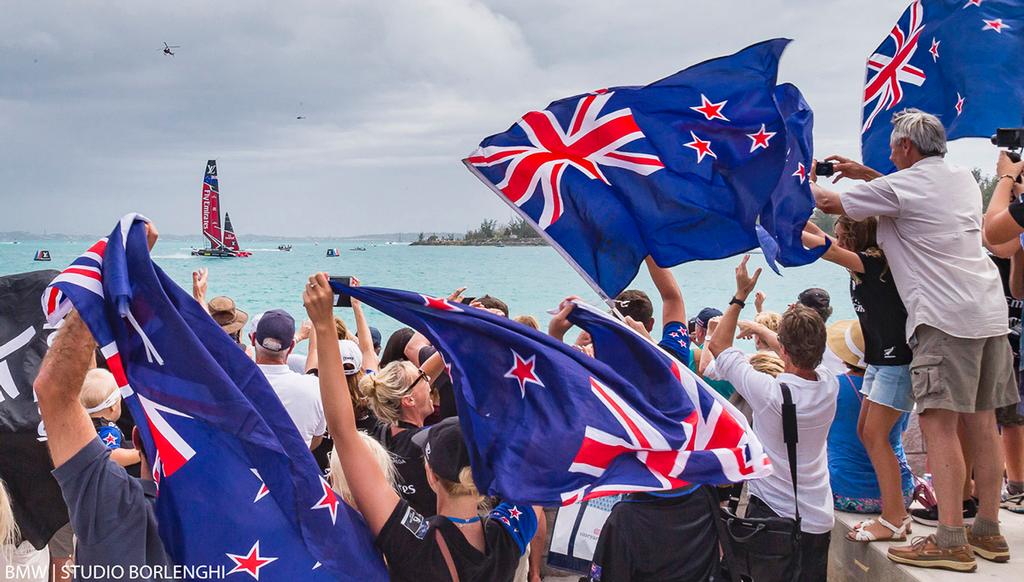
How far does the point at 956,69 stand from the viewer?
5.27m

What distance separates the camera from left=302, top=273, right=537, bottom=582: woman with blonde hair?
2.79 metres

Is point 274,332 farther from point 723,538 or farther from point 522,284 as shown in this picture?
point 522,284

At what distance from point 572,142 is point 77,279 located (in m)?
2.60

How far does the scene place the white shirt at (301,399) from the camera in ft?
14.4

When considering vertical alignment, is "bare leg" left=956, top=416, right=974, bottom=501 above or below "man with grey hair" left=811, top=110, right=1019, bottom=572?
below

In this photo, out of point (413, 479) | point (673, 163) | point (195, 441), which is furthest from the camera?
point (673, 163)

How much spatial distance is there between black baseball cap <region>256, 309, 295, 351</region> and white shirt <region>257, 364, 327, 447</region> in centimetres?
12

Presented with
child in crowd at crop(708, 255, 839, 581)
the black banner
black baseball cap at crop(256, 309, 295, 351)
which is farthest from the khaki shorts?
the black banner

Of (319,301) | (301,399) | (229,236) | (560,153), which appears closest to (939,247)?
(560,153)

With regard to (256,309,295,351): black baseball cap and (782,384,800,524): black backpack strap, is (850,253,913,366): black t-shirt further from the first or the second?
(256,309,295,351): black baseball cap

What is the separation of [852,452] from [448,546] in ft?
10.4

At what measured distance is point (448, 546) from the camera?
284 cm

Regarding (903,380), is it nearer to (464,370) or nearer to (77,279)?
(464,370)

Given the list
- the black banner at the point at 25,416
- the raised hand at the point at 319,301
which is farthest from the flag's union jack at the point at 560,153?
the black banner at the point at 25,416
